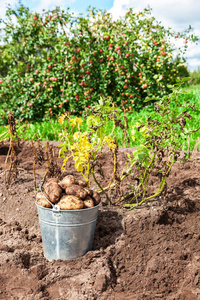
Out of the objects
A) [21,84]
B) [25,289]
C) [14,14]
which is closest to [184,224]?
[25,289]

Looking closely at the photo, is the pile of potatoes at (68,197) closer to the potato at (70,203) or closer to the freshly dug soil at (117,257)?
the potato at (70,203)

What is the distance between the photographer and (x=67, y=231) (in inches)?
85.2

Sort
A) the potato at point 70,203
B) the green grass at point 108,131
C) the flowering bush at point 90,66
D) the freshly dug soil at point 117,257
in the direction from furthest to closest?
the flowering bush at point 90,66 < the green grass at point 108,131 < the potato at point 70,203 < the freshly dug soil at point 117,257

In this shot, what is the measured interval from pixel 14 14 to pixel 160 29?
4686 millimetres

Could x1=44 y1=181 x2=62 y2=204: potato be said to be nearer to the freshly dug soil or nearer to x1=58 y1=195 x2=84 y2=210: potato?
x1=58 y1=195 x2=84 y2=210: potato

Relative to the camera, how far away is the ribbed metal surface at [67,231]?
83.6 inches

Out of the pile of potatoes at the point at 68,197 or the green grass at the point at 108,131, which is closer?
the pile of potatoes at the point at 68,197

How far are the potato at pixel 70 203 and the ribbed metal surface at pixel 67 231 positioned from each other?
3 centimetres

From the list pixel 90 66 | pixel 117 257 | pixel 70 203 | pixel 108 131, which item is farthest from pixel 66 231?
pixel 90 66

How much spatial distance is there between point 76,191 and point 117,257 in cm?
59

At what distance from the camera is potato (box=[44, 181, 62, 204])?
2.14 m

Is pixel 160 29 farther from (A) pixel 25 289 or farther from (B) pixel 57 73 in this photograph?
(A) pixel 25 289

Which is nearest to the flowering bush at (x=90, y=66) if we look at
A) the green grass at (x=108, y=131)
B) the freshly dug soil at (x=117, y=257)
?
the green grass at (x=108, y=131)

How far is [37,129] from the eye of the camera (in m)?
6.36
